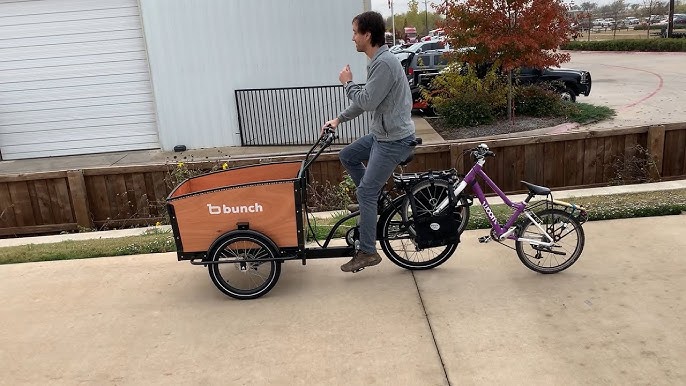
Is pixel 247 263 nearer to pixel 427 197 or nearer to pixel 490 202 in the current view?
pixel 427 197

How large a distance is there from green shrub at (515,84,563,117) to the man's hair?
9564 mm

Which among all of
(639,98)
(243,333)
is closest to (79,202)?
(243,333)

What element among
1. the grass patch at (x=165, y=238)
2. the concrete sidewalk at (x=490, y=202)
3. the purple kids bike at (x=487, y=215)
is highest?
the purple kids bike at (x=487, y=215)

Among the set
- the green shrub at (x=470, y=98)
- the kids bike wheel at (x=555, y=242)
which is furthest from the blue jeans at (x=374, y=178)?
the green shrub at (x=470, y=98)

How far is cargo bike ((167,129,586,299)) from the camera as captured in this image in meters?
3.96

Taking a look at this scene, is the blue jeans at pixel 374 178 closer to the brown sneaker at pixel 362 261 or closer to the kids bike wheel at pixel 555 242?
the brown sneaker at pixel 362 261

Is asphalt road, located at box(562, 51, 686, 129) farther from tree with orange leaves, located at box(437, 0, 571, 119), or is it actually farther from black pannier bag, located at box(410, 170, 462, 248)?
black pannier bag, located at box(410, 170, 462, 248)

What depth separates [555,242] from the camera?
4.23m

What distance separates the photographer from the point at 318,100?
11.0m

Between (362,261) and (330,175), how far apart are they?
3054 mm

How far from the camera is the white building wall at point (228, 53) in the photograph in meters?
10.5

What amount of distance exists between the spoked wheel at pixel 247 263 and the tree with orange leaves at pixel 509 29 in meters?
8.27

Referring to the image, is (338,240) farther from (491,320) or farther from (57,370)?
(57,370)

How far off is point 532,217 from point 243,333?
2.23m
